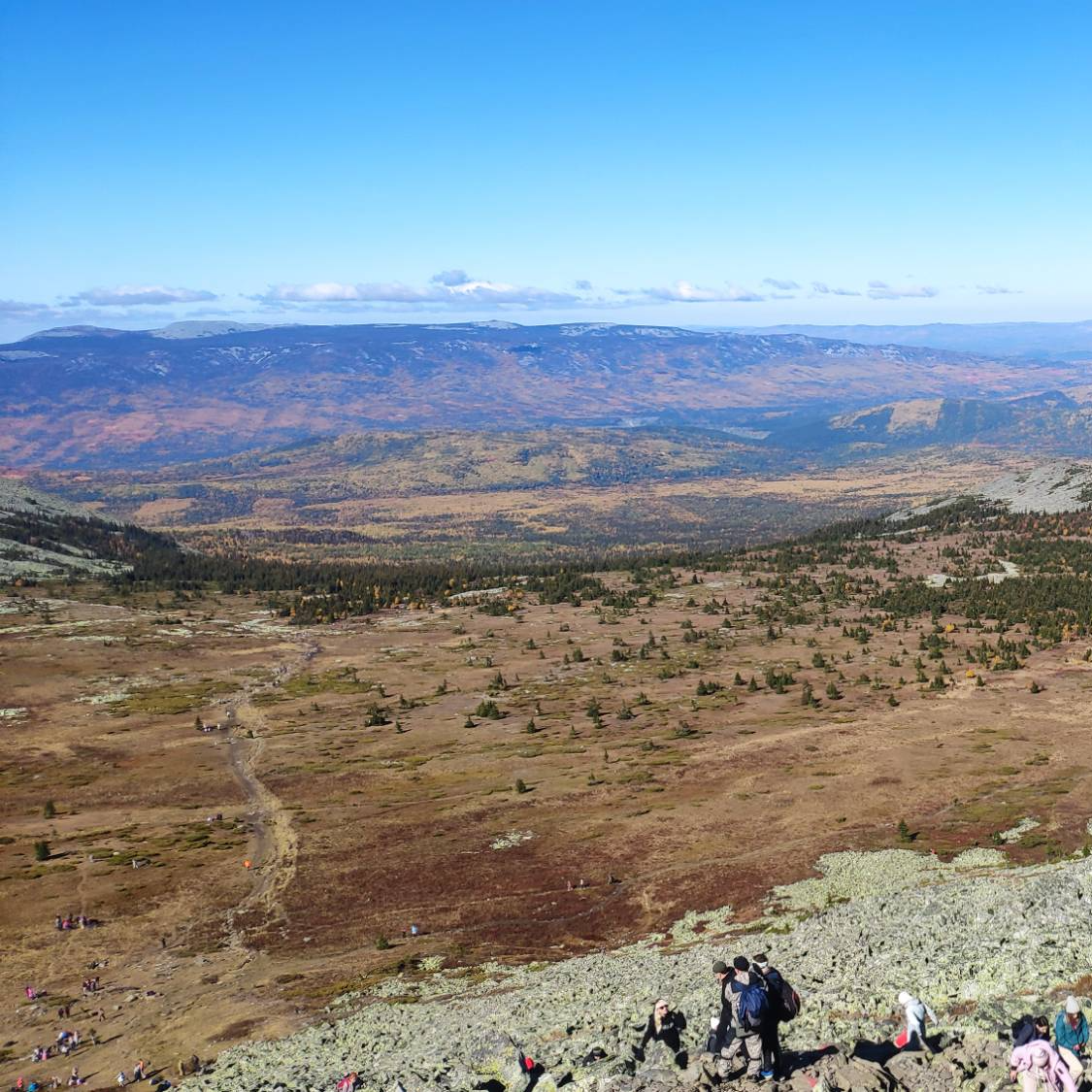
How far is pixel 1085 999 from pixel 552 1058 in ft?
44.3

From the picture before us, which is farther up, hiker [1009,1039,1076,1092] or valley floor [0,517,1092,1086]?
hiker [1009,1039,1076,1092]

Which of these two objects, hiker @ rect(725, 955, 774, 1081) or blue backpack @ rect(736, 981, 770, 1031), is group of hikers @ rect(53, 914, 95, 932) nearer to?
hiker @ rect(725, 955, 774, 1081)

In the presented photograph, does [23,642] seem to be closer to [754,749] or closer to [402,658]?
[402,658]

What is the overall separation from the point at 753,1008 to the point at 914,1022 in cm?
440

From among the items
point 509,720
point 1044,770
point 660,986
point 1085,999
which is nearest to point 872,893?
point 660,986

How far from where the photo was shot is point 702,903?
148 ft

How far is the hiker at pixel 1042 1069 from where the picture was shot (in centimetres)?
1916

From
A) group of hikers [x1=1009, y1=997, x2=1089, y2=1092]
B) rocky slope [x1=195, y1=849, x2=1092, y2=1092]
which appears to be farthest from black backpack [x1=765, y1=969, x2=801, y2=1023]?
group of hikers [x1=1009, y1=997, x2=1089, y2=1092]

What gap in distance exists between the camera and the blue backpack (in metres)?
21.6

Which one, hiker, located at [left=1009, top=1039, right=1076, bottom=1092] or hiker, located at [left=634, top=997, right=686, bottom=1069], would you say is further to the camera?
hiker, located at [left=634, top=997, right=686, bottom=1069]

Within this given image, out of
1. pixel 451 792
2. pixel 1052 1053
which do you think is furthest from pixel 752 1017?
pixel 451 792

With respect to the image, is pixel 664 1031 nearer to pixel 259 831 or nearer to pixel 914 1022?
pixel 914 1022

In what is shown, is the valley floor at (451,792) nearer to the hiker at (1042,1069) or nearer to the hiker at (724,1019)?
the hiker at (724,1019)

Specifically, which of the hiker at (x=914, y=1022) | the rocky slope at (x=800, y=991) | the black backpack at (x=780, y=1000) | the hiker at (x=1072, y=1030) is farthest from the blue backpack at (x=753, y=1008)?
the hiker at (x=1072, y=1030)
